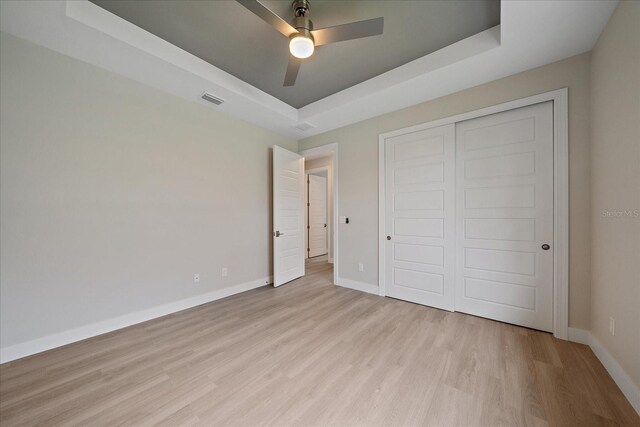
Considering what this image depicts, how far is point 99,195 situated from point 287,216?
7.77 feet

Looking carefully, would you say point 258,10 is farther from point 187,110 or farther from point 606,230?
point 606,230

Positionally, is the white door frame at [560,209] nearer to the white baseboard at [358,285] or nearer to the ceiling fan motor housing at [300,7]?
the white baseboard at [358,285]

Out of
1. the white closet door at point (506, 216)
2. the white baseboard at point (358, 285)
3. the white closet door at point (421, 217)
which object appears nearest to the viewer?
the white closet door at point (506, 216)

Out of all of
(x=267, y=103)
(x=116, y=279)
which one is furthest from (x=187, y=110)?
(x=116, y=279)

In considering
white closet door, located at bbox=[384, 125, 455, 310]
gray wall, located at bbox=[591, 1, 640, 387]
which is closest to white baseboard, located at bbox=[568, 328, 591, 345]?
gray wall, located at bbox=[591, 1, 640, 387]

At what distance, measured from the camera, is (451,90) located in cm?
269

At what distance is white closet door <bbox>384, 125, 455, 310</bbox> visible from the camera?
2.79 meters

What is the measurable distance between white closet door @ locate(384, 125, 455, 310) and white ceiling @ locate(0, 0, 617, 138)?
591 millimetres

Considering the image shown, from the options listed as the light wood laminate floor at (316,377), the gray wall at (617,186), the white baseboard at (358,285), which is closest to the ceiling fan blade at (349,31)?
the gray wall at (617,186)

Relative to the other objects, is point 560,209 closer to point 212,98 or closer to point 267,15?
point 267,15

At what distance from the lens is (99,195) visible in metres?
2.30

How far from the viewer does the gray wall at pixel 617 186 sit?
1.41 meters

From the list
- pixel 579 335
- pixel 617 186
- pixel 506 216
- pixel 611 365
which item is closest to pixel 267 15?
pixel 617 186

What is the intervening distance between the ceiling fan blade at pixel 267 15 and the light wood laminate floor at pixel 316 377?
102 inches
